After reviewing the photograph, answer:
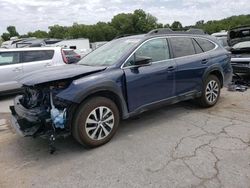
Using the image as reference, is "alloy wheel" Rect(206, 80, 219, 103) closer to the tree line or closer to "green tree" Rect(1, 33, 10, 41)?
the tree line

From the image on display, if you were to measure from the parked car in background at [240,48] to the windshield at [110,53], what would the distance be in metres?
4.61

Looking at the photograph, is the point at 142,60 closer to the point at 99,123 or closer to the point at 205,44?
the point at 99,123

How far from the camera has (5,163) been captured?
160 inches

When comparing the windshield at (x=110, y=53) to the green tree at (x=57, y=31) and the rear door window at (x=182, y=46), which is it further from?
the green tree at (x=57, y=31)

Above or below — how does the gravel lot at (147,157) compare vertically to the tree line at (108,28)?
below

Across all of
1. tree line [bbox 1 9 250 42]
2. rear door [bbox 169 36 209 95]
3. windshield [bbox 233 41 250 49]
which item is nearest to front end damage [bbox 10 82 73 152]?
rear door [bbox 169 36 209 95]

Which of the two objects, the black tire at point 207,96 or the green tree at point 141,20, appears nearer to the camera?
the black tire at point 207,96

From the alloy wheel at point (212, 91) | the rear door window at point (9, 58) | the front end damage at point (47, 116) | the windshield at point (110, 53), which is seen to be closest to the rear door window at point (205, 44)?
the alloy wheel at point (212, 91)

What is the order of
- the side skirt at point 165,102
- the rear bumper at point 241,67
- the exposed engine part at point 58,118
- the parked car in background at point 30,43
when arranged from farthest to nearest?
the parked car in background at point 30,43, the rear bumper at point 241,67, the side skirt at point 165,102, the exposed engine part at point 58,118

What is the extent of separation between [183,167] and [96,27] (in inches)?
2758

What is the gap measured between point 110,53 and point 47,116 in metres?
1.72

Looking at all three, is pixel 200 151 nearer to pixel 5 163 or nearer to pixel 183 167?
pixel 183 167

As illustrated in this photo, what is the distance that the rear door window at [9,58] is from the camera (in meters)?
8.48

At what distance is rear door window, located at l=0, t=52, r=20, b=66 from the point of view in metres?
8.48
